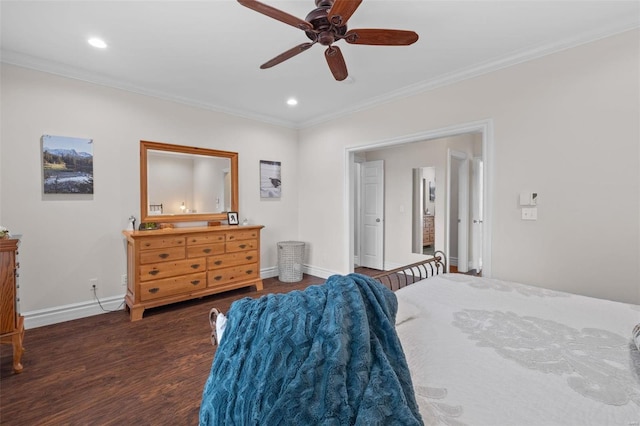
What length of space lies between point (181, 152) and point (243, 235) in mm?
1334

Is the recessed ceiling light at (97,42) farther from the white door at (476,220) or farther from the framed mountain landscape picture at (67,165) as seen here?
the white door at (476,220)

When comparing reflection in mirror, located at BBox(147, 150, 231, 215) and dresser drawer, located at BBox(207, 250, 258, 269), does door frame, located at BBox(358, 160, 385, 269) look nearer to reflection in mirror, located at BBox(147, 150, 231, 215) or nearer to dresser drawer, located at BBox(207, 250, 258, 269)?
dresser drawer, located at BBox(207, 250, 258, 269)

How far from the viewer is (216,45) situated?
8.38 feet

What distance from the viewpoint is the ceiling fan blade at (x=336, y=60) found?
6.70 feet

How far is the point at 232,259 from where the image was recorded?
149 inches

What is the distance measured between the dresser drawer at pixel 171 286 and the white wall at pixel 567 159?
324cm

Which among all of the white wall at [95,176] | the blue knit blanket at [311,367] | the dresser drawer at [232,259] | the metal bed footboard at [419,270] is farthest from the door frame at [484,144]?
the white wall at [95,176]

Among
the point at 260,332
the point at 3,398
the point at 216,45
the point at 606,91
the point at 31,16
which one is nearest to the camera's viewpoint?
the point at 260,332

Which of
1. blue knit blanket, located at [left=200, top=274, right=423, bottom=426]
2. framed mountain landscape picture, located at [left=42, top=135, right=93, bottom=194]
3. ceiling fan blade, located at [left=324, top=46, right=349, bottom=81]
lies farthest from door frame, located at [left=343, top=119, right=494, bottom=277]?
framed mountain landscape picture, located at [left=42, top=135, right=93, bottom=194]

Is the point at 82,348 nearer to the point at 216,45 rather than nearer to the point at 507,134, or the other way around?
the point at 216,45

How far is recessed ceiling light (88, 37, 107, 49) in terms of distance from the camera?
2449mm

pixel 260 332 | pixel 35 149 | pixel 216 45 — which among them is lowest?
pixel 260 332

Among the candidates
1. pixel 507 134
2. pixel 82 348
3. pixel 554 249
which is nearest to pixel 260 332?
pixel 82 348

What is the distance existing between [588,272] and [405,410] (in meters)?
2.58
